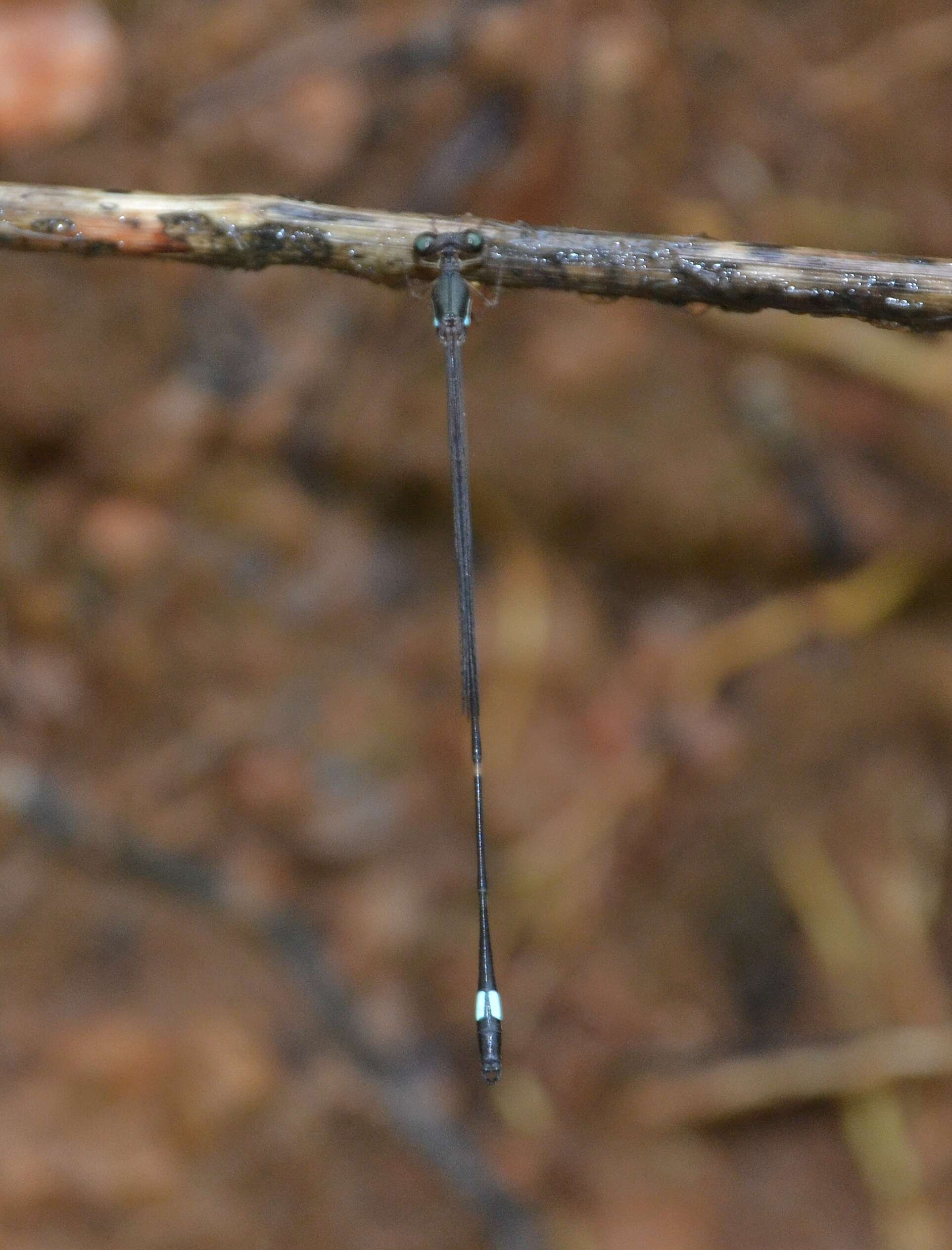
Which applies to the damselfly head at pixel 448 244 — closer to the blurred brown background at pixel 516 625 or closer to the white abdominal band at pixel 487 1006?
the white abdominal band at pixel 487 1006

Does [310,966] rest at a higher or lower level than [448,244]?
lower

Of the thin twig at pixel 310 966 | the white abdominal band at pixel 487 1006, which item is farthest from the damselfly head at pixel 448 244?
the thin twig at pixel 310 966

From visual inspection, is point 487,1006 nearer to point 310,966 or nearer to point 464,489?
point 310,966

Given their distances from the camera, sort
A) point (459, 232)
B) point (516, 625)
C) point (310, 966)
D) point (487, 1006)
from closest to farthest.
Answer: point (459, 232), point (487, 1006), point (310, 966), point (516, 625)

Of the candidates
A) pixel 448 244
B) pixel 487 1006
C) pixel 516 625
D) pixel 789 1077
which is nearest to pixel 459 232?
pixel 448 244

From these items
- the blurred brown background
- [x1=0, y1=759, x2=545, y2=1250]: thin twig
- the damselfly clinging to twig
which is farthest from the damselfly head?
[x1=0, y1=759, x2=545, y2=1250]: thin twig

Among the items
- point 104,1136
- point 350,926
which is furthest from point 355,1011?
point 104,1136
